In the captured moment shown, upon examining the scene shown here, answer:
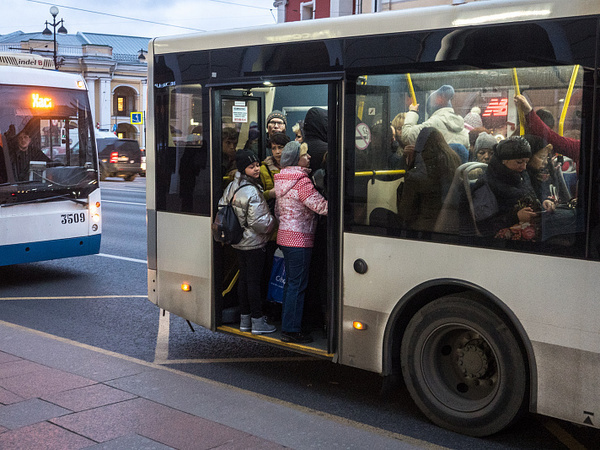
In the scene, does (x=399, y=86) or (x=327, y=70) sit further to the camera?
(x=327, y=70)

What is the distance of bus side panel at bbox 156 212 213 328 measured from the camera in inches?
245

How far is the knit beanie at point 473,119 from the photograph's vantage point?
454 cm

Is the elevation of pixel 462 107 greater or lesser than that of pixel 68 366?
greater

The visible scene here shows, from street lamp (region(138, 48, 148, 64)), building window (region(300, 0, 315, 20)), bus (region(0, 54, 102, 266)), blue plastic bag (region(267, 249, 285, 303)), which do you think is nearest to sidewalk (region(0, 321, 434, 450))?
blue plastic bag (region(267, 249, 285, 303))

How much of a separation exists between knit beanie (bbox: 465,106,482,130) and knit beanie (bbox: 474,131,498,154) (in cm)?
7

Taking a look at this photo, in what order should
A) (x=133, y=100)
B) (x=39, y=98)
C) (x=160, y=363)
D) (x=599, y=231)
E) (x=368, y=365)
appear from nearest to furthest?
(x=599, y=231) → (x=368, y=365) → (x=160, y=363) → (x=39, y=98) → (x=133, y=100)

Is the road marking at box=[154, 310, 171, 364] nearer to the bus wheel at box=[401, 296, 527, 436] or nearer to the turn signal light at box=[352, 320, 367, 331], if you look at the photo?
the turn signal light at box=[352, 320, 367, 331]

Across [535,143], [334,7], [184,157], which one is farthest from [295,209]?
[334,7]

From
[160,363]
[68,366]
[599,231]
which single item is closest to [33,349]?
[68,366]

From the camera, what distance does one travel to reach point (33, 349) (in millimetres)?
6461

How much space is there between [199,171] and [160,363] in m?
1.62

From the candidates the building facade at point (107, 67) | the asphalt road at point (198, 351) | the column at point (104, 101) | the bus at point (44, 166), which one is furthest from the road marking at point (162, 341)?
the column at point (104, 101)

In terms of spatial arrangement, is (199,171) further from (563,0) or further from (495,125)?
(563,0)

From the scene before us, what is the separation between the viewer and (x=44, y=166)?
9.84 m
